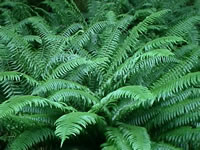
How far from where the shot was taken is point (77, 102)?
385cm

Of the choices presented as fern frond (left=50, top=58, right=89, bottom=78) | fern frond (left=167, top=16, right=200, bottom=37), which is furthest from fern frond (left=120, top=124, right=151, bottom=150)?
fern frond (left=167, top=16, right=200, bottom=37)

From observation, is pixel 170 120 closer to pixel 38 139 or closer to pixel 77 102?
pixel 77 102

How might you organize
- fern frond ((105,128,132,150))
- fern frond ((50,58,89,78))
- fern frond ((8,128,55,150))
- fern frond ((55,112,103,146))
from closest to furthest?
fern frond ((55,112,103,146)) → fern frond ((105,128,132,150)) → fern frond ((8,128,55,150)) → fern frond ((50,58,89,78))

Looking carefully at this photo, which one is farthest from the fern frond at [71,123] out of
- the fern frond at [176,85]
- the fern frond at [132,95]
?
the fern frond at [176,85]

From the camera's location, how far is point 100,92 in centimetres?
397

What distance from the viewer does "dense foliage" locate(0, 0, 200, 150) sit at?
333cm

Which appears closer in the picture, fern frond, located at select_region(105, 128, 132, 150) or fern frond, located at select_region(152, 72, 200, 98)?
fern frond, located at select_region(105, 128, 132, 150)

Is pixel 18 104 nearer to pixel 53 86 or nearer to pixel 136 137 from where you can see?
pixel 53 86

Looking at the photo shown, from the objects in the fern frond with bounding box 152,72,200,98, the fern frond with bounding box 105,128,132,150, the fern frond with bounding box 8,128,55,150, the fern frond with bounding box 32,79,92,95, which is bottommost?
the fern frond with bounding box 105,128,132,150

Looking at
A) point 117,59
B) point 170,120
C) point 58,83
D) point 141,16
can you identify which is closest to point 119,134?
point 170,120

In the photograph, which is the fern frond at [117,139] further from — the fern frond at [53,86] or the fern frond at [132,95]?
the fern frond at [53,86]

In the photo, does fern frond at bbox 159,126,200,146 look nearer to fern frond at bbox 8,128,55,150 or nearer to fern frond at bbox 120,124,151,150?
fern frond at bbox 120,124,151,150

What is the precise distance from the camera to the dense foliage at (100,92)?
10.9ft

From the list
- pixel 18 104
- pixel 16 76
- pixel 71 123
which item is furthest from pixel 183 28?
pixel 18 104
